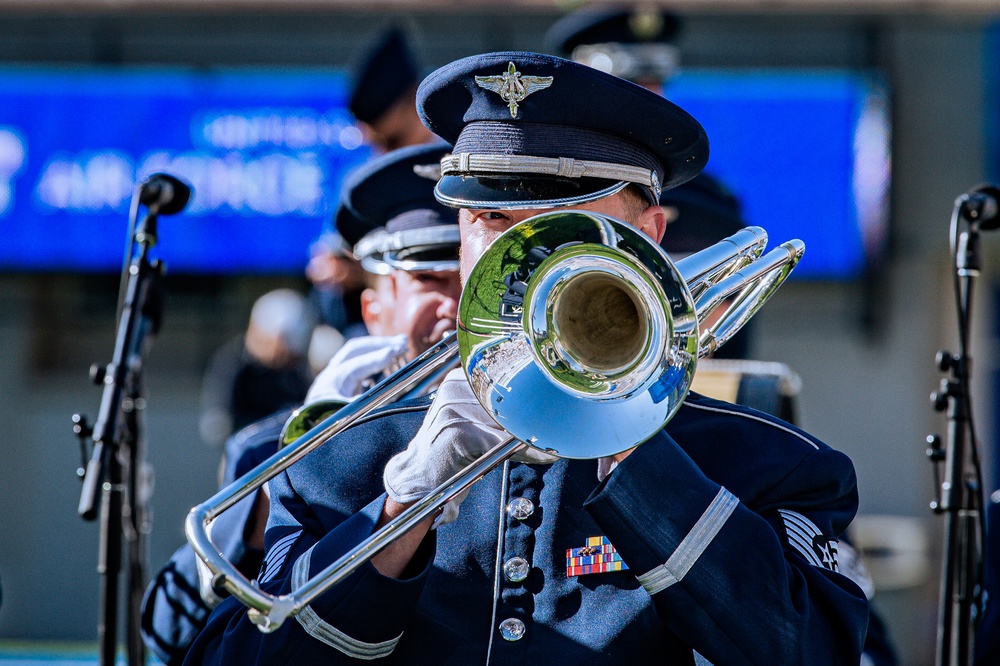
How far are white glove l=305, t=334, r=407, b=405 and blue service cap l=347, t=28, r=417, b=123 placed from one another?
78.1 inches

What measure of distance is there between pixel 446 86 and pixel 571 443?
743 mm

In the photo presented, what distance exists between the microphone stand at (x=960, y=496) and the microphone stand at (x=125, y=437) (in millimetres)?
1946

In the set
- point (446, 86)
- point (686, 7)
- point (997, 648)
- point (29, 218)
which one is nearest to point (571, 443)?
point (446, 86)

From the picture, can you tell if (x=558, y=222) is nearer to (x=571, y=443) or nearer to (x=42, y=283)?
(x=571, y=443)

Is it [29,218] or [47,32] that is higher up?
[47,32]

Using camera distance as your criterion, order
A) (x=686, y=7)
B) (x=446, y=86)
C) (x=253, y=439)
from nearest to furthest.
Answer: (x=446, y=86) → (x=253, y=439) → (x=686, y=7)

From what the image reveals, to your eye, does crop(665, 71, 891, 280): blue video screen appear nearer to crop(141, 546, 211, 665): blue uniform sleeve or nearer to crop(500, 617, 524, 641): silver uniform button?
crop(141, 546, 211, 665): blue uniform sleeve

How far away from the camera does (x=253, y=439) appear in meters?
3.17

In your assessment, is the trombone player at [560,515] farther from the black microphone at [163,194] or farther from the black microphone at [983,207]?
the black microphone at [163,194]

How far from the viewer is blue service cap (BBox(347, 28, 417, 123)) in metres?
4.94

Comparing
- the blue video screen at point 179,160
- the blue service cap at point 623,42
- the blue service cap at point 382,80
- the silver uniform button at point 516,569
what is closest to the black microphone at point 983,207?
the silver uniform button at point 516,569

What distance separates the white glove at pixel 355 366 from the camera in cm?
299

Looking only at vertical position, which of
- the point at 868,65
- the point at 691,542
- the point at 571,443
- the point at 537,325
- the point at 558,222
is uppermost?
the point at 868,65

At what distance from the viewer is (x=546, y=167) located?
81.5 inches
